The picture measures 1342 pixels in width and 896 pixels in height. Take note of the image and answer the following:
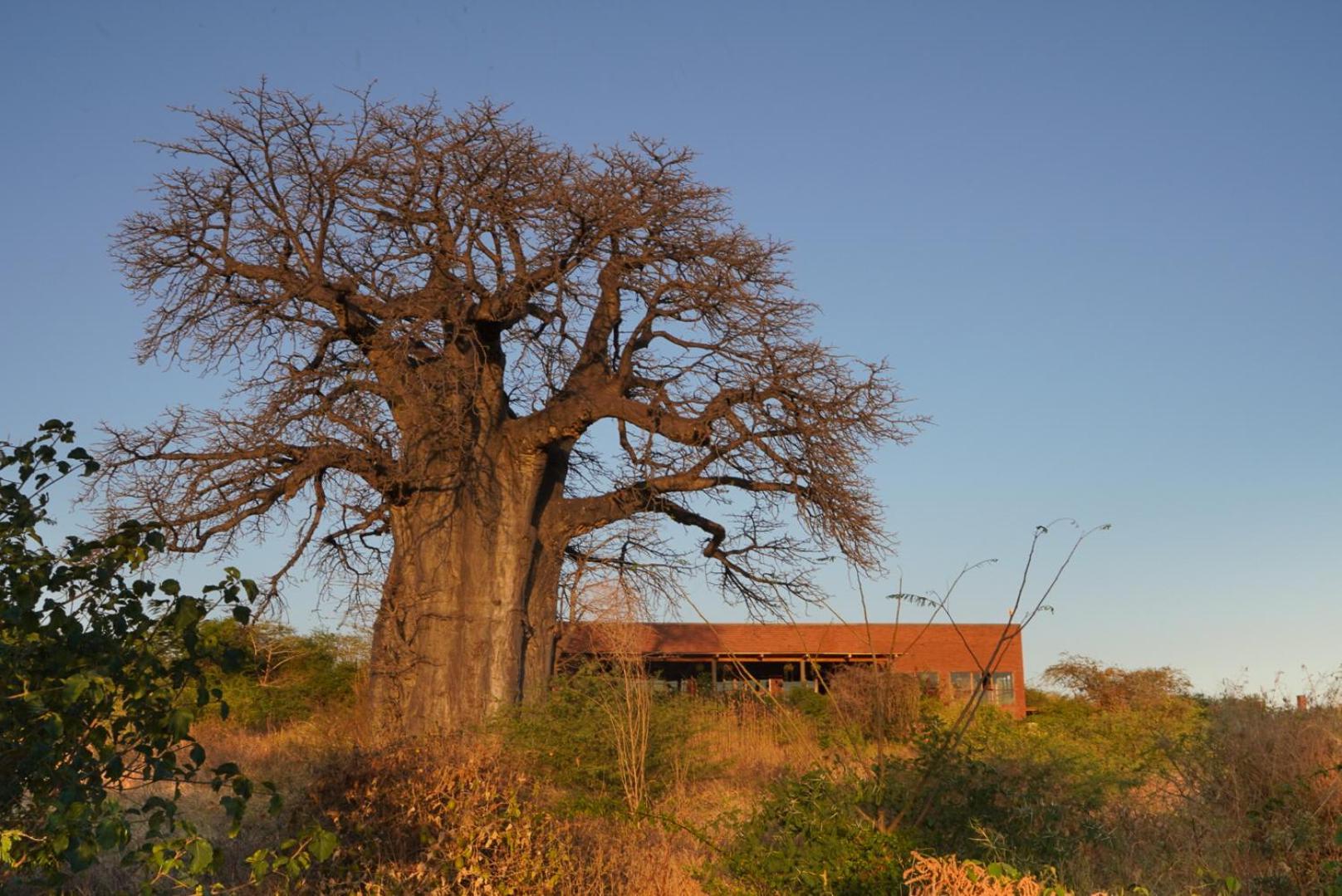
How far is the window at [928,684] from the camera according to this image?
19891 millimetres

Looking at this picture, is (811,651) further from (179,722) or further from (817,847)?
(179,722)

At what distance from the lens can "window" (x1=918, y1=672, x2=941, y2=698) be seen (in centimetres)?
1989

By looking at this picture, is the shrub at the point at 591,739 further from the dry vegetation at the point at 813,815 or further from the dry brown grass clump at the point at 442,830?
the dry brown grass clump at the point at 442,830

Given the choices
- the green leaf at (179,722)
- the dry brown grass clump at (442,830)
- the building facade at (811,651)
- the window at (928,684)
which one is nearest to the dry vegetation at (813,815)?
the dry brown grass clump at (442,830)

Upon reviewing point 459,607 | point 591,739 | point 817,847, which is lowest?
point 817,847

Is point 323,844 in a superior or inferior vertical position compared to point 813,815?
superior

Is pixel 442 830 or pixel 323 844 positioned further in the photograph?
pixel 442 830

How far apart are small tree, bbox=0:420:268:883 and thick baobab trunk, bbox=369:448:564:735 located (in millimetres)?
8510

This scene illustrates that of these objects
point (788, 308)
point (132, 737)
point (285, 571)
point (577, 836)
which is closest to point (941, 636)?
point (788, 308)

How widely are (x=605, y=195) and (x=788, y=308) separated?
246 cm

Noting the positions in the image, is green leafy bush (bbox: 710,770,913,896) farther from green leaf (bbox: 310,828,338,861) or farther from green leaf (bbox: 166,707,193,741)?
green leaf (bbox: 166,707,193,741)

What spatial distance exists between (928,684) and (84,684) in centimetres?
2276

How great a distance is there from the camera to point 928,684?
24828 mm

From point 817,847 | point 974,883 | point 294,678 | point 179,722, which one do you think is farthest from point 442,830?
point 294,678
